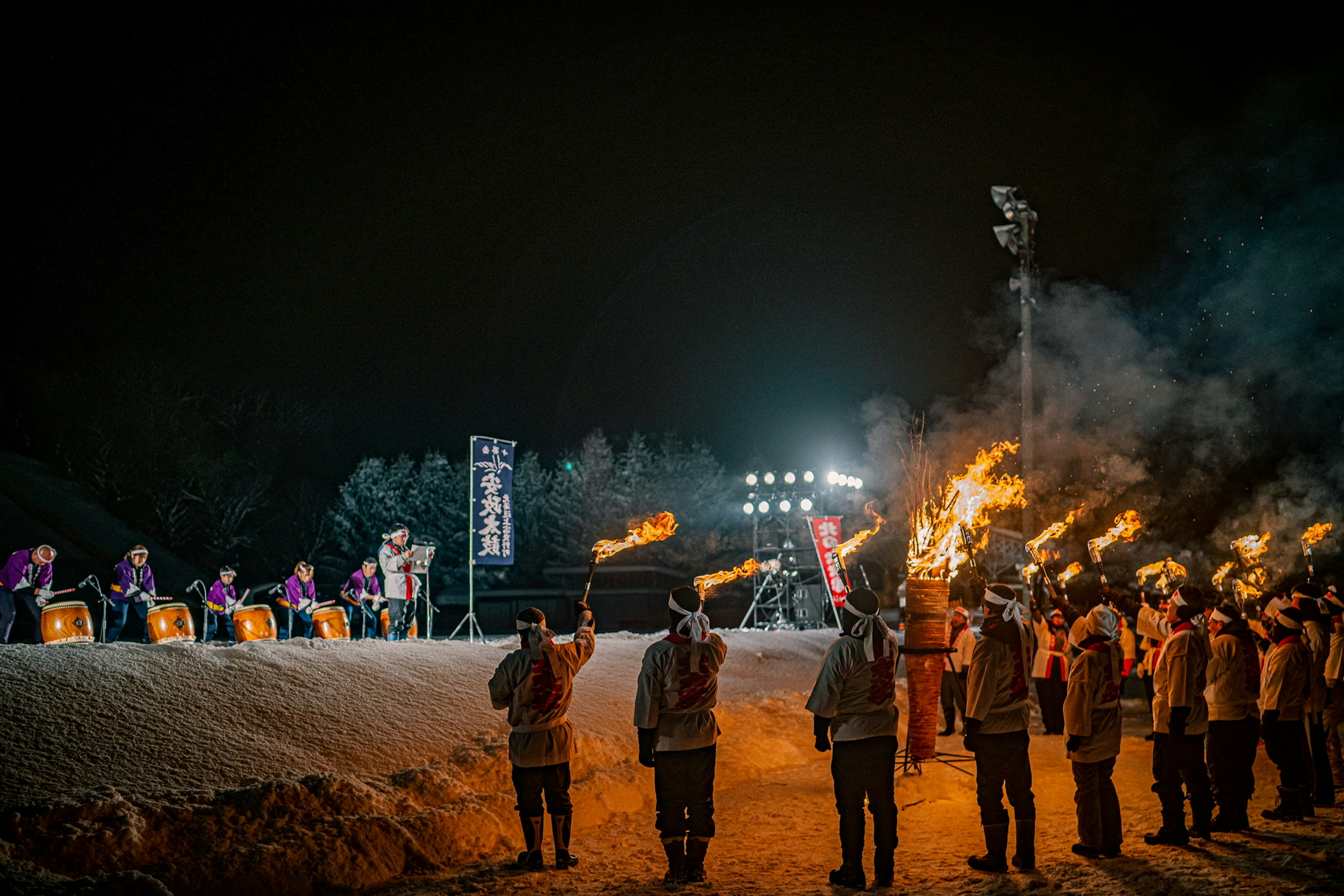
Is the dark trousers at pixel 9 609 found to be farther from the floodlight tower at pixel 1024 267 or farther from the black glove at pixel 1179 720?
the floodlight tower at pixel 1024 267

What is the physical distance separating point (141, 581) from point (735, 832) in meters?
10.2

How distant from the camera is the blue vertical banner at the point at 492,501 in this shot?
49.0ft

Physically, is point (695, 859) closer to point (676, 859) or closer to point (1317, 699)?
point (676, 859)

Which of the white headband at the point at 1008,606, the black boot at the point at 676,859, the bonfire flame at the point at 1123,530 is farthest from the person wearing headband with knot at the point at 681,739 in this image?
the bonfire flame at the point at 1123,530

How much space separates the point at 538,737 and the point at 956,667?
7061 mm

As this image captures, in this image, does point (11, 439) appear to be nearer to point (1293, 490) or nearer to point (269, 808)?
point (269, 808)

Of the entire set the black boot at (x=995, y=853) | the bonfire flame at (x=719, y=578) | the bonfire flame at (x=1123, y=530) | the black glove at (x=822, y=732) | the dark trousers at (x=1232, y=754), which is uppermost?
the bonfire flame at (x=1123, y=530)

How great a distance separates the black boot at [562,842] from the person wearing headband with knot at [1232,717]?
505cm

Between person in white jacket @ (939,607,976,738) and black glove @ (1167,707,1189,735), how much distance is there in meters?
4.14

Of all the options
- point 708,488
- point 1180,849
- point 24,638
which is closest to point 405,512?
point 708,488

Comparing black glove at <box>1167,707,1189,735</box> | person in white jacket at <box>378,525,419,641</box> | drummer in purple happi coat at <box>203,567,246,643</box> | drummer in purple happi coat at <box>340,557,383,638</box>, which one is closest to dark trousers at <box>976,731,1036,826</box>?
black glove at <box>1167,707,1189,735</box>

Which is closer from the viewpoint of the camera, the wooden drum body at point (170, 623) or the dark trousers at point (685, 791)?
the dark trousers at point (685, 791)

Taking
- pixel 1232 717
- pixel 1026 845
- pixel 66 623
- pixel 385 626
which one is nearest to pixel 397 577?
pixel 385 626

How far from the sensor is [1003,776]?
5.85 m
